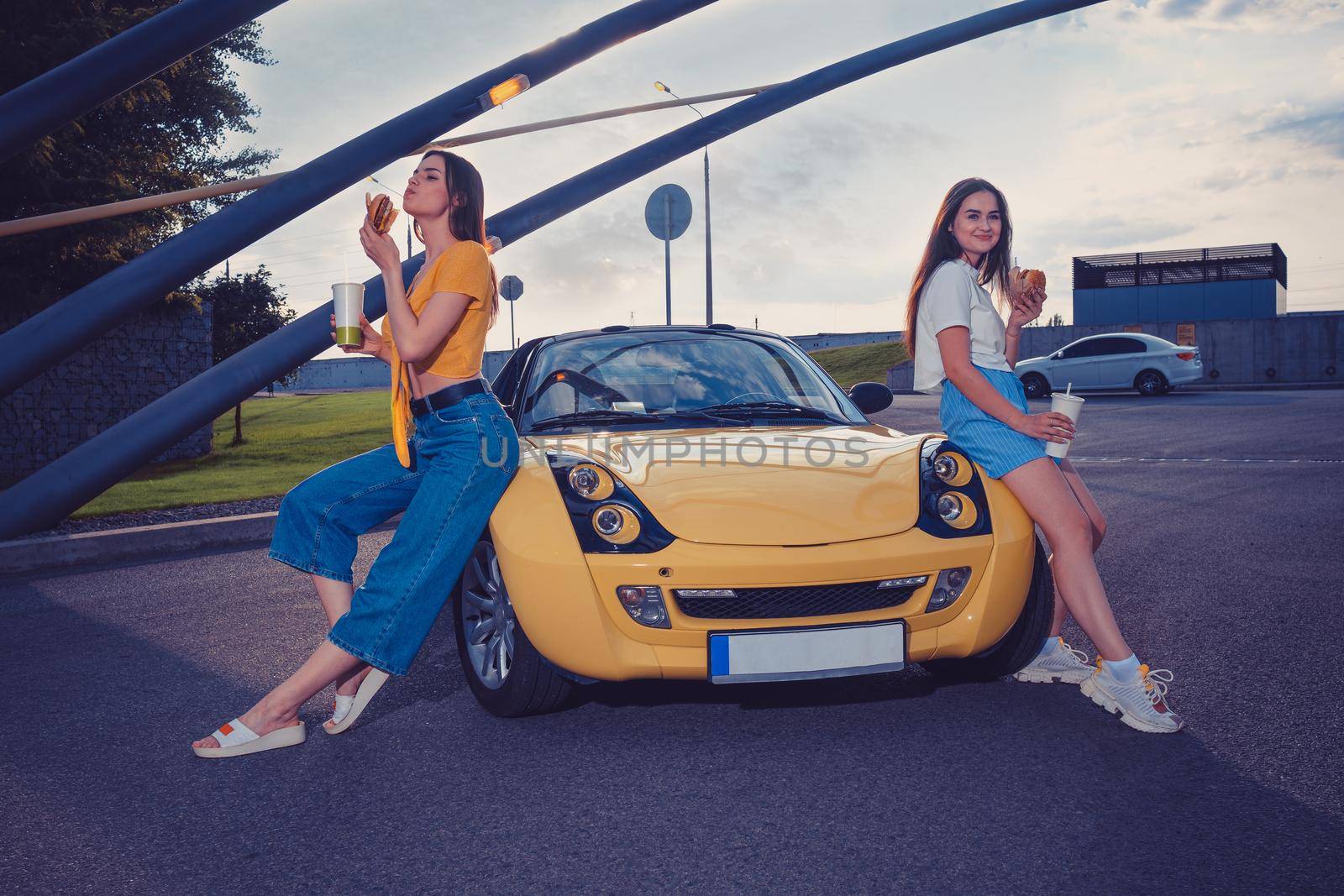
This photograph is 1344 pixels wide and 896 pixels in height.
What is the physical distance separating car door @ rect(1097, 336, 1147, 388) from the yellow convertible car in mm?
21568

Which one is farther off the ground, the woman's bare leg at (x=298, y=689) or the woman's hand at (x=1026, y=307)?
the woman's hand at (x=1026, y=307)

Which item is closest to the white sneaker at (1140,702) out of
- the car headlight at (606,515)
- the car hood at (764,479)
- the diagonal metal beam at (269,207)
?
the car hood at (764,479)

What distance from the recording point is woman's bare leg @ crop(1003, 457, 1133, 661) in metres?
3.25

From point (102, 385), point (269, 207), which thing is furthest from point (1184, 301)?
point (269, 207)

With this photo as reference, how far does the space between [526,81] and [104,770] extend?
507 centimetres

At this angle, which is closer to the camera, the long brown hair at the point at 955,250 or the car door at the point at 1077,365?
the long brown hair at the point at 955,250

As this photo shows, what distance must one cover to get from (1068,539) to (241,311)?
19.8m

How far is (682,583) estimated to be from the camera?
3.02 meters

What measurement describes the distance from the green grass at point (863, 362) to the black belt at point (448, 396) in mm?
31229

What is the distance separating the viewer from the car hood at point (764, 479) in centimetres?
312

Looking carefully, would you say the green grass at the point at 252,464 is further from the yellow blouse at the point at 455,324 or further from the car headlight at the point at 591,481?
the car headlight at the point at 591,481

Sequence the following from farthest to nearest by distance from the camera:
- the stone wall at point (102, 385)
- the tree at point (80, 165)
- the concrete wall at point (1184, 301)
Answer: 1. the concrete wall at point (1184, 301)
2. the stone wall at point (102, 385)
3. the tree at point (80, 165)

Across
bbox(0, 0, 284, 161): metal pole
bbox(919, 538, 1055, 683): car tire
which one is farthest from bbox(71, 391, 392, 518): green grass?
bbox(919, 538, 1055, 683): car tire

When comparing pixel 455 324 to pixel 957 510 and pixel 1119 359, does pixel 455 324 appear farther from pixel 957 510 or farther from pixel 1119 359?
pixel 1119 359
